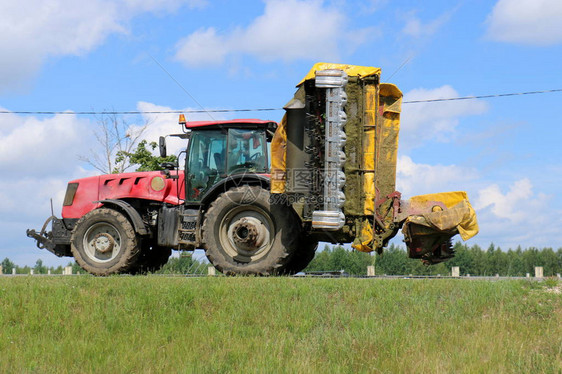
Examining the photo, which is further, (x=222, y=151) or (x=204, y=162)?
(x=204, y=162)

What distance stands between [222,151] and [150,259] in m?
3.77

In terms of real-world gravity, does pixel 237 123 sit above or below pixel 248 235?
above

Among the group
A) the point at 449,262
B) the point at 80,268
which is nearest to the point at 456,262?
the point at 449,262

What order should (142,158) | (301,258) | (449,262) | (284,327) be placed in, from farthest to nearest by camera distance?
(449,262), (142,158), (301,258), (284,327)

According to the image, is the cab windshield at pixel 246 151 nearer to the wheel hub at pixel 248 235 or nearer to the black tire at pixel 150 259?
the wheel hub at pixel 248 235

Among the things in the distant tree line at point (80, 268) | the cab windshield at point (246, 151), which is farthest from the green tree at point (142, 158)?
the cab windshield at point (246, 151)

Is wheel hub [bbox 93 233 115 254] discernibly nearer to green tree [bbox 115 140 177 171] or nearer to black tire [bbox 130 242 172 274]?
black tire [bbox 130 242 172 274]

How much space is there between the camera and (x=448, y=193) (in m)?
11.1

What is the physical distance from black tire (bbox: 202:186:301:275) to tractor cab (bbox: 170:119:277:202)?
2.36 ft

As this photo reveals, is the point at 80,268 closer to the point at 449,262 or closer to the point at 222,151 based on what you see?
the point at 222,151

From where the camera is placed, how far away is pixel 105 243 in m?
13.5

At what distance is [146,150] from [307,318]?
18.8m

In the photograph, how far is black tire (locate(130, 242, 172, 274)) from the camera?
1412cm

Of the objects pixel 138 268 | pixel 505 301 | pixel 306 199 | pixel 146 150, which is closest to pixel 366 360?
pixel 505 301
